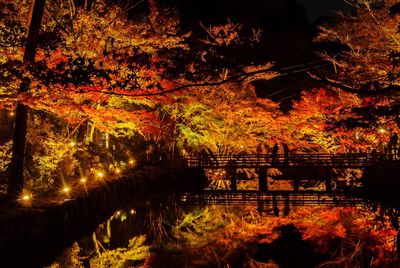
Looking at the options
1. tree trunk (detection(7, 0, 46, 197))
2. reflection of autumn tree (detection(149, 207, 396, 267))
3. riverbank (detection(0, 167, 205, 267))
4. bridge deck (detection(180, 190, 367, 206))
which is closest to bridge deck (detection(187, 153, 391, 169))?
bridge deck (detection(180, 190, 367, 206))

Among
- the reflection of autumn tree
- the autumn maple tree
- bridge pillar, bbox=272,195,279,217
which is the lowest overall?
the reflection of autumn tree

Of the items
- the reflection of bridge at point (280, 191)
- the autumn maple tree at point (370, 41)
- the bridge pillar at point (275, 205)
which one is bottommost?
the bridge pillar at point (275, 205)

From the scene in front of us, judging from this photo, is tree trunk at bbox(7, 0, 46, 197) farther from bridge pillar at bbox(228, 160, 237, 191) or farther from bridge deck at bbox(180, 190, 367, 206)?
bridge pillar at bbox(228, 160, 237, 191)

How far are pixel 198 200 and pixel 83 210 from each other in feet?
23.3

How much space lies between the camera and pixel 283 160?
75.2 ft

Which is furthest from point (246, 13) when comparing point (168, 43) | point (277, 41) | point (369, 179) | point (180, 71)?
point (180, 71)

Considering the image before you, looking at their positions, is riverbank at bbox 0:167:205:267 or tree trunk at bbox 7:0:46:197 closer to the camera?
riverbank at bbox 0:167:205:267

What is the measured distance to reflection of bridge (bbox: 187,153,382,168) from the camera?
21.3 m

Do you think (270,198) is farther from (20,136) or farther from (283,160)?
(20,136)

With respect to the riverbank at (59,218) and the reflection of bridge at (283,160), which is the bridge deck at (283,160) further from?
the riverbank at (59,218)

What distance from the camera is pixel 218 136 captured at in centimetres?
2398

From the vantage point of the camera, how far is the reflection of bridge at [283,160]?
2131 cm

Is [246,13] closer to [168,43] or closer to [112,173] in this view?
[168,43]

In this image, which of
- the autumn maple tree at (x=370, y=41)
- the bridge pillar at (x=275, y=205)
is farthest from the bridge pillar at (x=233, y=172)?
the autumn maple tree at (x=370, y=41)
